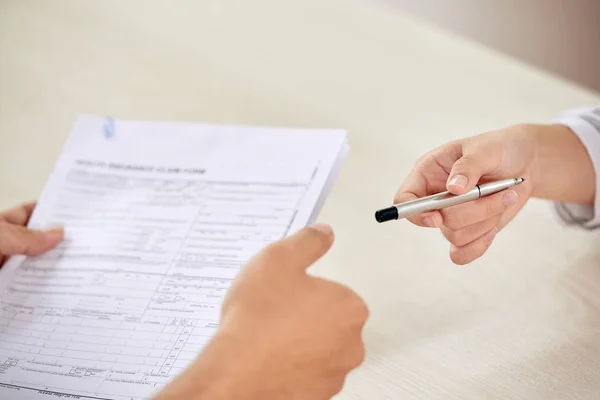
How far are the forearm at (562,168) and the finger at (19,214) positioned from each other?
1.72 feet

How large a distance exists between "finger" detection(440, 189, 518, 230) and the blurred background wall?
1.18 metres

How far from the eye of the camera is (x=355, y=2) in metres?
1.07

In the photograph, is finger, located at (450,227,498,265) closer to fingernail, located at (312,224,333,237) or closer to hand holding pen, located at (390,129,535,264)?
hand holding pen, located at (390,129,535,264)

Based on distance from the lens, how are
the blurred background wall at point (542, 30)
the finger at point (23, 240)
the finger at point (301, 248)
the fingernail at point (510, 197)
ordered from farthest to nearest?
the blurred background wall at point (542, 30)
the finger at point (23, 240)
the fingernail at point (510, 197)
the finger at point (301, 248)

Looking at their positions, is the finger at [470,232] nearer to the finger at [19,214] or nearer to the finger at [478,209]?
the finger at [478,209]

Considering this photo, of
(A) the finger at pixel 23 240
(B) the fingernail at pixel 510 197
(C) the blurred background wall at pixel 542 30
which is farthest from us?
(C) the blurred background wall at pixel 542 30

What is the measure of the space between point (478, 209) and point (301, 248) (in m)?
0.18

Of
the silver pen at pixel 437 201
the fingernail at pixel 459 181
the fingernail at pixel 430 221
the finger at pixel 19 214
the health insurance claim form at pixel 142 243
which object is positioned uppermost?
the fingernail at pixel 459 181

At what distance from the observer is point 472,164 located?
582 mm

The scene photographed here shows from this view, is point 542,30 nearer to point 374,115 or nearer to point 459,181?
point 374,115

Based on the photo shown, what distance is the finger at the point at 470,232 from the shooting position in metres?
0.62

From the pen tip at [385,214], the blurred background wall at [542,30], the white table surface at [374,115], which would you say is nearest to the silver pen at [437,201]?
the pen tip at [385,214]

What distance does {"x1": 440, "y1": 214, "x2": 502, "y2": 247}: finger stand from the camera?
0.62m

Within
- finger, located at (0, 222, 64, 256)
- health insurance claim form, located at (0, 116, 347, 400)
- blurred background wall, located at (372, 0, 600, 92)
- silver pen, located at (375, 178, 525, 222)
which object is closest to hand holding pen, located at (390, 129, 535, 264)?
silver pen, located at (375, 178, 525, 222)
